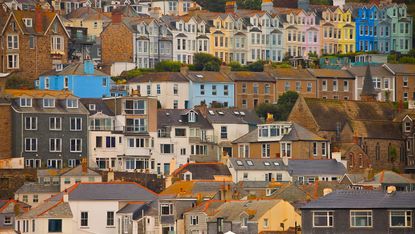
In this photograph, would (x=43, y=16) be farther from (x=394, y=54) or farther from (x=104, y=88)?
(x=394, y=54)

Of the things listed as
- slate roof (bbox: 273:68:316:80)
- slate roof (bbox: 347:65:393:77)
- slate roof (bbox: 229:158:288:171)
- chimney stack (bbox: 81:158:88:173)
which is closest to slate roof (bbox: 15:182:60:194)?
chimney stack (bbox: 81:158:88:173)

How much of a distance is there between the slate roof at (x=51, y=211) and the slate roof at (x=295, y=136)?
27.8 meters

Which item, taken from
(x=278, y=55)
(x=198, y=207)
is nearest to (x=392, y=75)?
(x=278, y=55)

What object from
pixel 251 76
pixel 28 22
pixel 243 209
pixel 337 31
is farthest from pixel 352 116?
pixel 243 209

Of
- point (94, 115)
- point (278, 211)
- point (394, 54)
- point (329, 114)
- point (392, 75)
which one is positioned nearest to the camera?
point (278, 211)

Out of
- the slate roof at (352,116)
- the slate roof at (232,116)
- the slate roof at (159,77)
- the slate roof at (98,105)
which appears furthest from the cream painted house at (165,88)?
the slate roof at (98,105)

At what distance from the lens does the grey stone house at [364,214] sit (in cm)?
8969

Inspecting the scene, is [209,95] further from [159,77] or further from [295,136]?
[295,136]

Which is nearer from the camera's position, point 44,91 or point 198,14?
point 44,91

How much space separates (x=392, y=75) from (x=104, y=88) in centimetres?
2856

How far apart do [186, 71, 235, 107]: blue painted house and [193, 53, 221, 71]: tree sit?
516 centimetres

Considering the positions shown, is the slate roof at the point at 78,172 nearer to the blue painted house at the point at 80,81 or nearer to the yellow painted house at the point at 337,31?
the blue painted house at the point at 80,81

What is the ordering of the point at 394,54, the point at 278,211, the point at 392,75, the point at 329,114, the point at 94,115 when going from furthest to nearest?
1. the point at 394,54
2. the point at 392,75
3. the point at 329,114
4. the point at 94,115
5. the point at 278,211

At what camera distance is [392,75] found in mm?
170750
